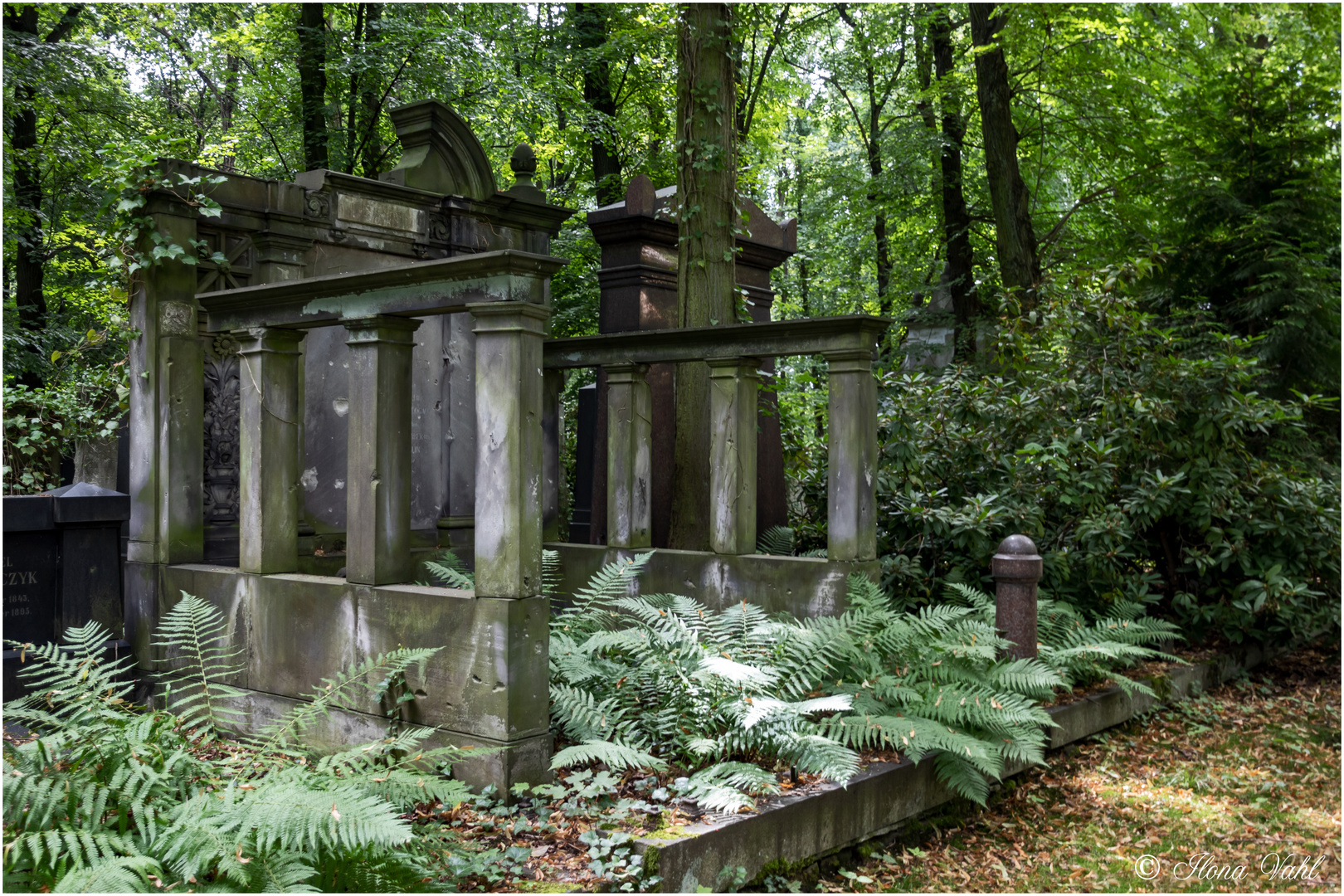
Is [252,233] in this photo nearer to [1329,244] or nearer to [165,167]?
[165,167]

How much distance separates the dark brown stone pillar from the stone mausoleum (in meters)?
0.02

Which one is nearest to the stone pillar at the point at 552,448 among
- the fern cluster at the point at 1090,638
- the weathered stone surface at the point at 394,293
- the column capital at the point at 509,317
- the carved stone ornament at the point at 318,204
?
the carved stone ornament at the point at 318,204

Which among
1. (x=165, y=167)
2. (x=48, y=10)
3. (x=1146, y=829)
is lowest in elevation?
(x=1146, y=829)

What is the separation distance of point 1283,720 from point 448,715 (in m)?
5.06

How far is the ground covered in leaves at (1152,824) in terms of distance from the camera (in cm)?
400

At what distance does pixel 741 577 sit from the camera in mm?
5902

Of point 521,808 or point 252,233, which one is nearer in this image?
point 521,808

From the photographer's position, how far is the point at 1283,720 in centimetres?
619

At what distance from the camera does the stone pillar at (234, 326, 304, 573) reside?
194 inches

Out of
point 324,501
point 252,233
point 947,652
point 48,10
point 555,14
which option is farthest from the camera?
point 555,14

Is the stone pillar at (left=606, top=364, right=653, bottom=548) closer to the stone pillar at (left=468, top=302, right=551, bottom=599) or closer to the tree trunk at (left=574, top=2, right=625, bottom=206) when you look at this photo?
the stone pillar at (left=468, top=302, right=551, bottom=599)

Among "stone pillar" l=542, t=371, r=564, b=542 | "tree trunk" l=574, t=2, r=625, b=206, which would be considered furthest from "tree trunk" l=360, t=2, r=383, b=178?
"stone pillar" l=542, t=371, r=564, b=542

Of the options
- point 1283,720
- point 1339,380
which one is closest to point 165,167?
point 1283,720

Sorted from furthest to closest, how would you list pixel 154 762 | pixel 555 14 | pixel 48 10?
pixel 555 14
pixel 48 10
pixel 154 762
